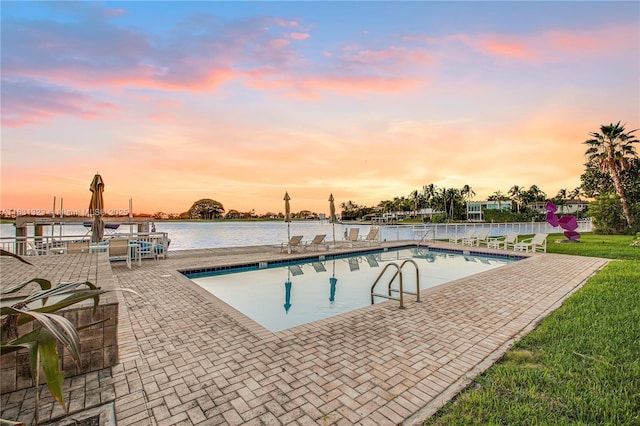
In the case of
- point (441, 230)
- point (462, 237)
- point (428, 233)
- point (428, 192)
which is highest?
point (428, 192)

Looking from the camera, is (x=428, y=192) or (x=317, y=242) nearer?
(x=317, y=242)

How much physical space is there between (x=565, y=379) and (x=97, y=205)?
34.9ft

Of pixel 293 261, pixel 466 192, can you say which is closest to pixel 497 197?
pixel 466 192

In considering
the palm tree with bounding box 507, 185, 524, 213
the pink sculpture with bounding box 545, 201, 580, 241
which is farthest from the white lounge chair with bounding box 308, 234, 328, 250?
the palm tree with bounding box 507, 185, 524, 213

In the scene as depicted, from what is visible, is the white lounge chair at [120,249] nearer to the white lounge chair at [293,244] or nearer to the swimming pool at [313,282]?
the swimming pool at [313,282]

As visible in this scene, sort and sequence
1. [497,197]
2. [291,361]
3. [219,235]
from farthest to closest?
1. [497,197]
2. [219,235]
3. [291,361]

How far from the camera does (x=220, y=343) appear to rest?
11.9 ft

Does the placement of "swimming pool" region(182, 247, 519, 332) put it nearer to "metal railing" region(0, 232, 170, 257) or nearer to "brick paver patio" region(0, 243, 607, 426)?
"brick paver patio" region(0, 243, 607, 426)

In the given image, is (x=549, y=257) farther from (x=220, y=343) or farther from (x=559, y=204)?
(x=559, y=204)

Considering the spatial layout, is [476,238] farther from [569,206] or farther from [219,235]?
[569,206]

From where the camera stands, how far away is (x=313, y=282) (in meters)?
8.24

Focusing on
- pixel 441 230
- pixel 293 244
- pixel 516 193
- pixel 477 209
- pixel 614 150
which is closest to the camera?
pixel 293 244

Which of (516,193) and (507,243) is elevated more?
(516,193)

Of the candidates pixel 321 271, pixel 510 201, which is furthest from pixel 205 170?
pixel 510 201
